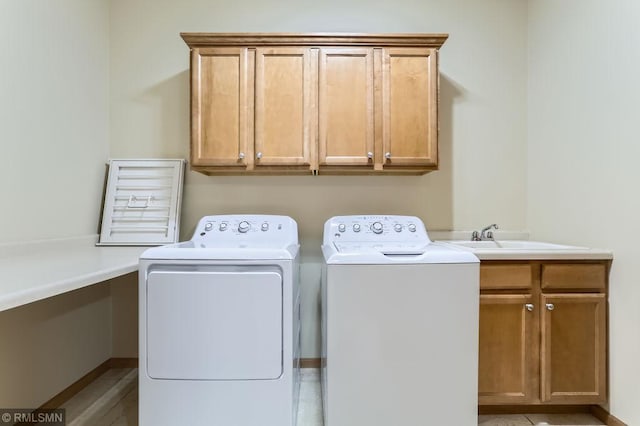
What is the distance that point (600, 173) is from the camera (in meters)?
1.85

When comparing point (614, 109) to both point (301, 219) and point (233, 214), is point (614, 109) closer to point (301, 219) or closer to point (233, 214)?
point (301, 219)

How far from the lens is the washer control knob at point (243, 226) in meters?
2.16

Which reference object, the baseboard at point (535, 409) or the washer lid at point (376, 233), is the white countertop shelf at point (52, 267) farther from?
the baseboard at point (535, 409)

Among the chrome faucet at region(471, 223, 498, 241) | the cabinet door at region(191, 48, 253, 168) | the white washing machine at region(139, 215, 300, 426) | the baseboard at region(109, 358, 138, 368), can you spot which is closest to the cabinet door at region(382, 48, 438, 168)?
the chrome faucet at region(471, 223, 498, 241)

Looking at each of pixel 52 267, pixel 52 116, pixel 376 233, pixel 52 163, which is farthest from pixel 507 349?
pixel 52 116

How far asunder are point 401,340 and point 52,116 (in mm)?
2192

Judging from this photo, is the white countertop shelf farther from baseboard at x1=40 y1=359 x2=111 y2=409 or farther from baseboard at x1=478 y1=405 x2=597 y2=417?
baseboard at x1=478 y1=405 x2=597 y2=417

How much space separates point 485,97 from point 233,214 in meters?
1.95

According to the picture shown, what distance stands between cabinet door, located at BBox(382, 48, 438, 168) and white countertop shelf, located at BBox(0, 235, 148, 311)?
1.54 metres

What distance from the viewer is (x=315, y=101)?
6.86 ft

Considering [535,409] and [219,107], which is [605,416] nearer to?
[535,409]

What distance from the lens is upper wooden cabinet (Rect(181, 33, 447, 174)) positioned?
2080 mm

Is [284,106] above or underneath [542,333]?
above

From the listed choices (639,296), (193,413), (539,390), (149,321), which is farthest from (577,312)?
(149,321)
